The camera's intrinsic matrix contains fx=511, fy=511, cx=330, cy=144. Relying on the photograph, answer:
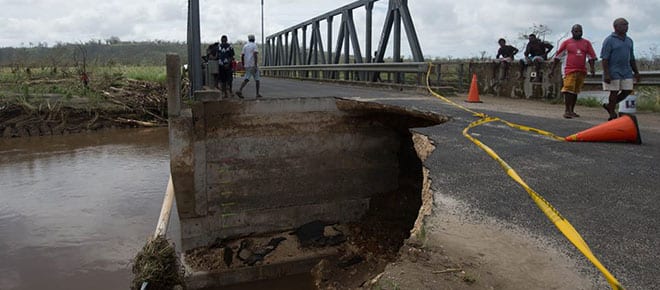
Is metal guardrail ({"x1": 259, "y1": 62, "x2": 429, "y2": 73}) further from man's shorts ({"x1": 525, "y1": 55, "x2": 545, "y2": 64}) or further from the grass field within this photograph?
the grass field

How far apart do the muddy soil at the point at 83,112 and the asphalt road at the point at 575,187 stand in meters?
16.4

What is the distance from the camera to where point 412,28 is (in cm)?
1286

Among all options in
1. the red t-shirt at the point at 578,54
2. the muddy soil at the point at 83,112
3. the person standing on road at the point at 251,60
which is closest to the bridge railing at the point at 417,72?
the person standing on road at the point at 251,60

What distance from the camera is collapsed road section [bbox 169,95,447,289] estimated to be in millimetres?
7691

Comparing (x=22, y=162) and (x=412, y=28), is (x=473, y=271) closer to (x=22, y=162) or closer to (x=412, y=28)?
(x=412, y=28)

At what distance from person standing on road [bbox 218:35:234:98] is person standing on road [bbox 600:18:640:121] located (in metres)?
6.45

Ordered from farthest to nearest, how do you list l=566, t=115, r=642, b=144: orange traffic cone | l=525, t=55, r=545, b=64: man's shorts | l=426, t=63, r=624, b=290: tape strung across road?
1. l=525, t=55, r=545, b=64: man's shorts
2. l=566, t=115, r=642, b=144: orange traffic cone
3. l=426, t=63, r=624, b=290: tape strung across road

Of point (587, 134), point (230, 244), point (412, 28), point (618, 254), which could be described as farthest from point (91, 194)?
point (618, 254)

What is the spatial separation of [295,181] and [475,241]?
5.54 metres

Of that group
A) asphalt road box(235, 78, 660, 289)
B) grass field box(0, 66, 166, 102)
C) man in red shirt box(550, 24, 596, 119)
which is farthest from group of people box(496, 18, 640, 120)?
grass field box(0, 66, 166, 102)

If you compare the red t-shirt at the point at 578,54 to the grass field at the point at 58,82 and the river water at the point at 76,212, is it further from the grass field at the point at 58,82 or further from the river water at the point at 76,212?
the grass field at the point at 58,82

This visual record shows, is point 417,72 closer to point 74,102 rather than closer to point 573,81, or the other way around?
point 573,81

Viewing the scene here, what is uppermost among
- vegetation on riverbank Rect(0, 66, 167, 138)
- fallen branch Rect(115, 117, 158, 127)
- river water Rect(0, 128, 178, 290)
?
vegetation on riverbank Rect(0, 66, 167, 138)

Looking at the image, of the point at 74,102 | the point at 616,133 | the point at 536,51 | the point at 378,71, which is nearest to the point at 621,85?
the point at 616,133
